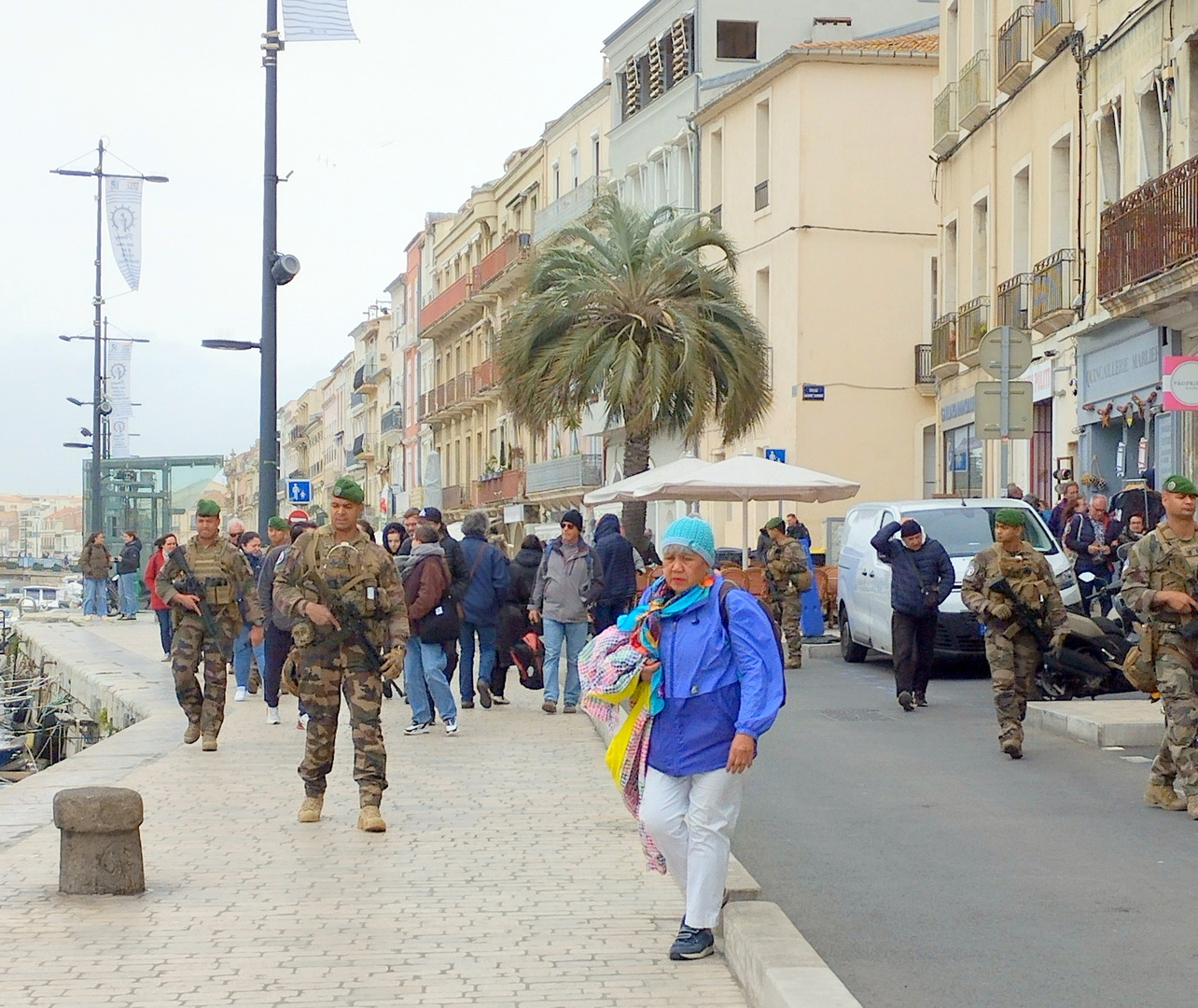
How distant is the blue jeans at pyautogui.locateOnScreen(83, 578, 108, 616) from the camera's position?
→ 135 feet

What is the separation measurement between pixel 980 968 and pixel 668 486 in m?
15.8

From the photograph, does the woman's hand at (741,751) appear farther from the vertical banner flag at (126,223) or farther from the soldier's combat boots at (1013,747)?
the vertical banner flag at (126,223)

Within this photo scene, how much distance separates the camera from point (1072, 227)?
25781 millimetres

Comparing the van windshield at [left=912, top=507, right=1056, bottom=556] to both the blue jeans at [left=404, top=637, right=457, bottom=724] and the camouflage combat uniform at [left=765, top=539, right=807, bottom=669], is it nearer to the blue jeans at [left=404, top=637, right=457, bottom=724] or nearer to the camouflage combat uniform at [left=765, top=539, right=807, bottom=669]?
the camouflage combat uniform at [left=765, top=539, right=807, bottom=669]

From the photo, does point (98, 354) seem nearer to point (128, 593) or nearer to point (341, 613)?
point (128, 593)

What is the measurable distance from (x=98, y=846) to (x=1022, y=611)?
666 cm

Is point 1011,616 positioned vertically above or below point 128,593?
above

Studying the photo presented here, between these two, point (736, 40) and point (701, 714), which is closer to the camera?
point (701, 714)

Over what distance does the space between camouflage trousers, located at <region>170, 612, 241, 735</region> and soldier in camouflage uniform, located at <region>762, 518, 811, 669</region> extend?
8190mm

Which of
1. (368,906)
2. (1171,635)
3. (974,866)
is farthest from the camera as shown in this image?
(1171,635)

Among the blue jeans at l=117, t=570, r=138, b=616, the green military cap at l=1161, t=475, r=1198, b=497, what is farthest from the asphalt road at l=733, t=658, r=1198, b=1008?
the blue jeans at l=117, t=570, r=138, b=616

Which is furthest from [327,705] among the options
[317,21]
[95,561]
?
[95,561]

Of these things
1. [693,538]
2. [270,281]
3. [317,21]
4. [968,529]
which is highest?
[317,21]

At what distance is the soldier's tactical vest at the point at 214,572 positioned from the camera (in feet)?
45.0
